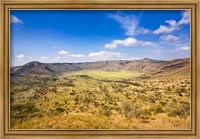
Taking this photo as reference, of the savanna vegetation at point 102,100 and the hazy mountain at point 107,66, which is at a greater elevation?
the hazy mountain at point 107,66

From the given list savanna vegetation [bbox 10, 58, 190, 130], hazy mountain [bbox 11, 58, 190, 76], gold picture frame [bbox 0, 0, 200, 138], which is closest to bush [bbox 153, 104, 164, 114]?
savanna vegetation [bbox 10, 58, 190, 130]

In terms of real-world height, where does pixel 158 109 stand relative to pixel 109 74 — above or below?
below

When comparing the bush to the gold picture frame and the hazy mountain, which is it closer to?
the gold picture frame

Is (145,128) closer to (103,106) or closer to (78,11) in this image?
(103,106)

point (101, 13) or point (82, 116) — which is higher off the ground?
point (101, 13)

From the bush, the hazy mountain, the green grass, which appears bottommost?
the bush

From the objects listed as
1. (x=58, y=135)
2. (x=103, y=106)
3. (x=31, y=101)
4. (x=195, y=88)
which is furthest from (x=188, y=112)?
(x=31, y=101)

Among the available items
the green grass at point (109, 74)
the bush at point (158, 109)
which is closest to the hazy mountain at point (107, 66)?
the green grass at point (109, 74)

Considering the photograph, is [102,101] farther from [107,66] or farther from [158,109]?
[158,109]

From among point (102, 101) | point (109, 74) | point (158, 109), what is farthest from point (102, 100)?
point (158, 109)

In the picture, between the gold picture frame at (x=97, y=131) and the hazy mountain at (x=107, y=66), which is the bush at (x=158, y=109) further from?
the hazy mountain at (x=107, y=66)

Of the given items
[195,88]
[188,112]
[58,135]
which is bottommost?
[58,135]
